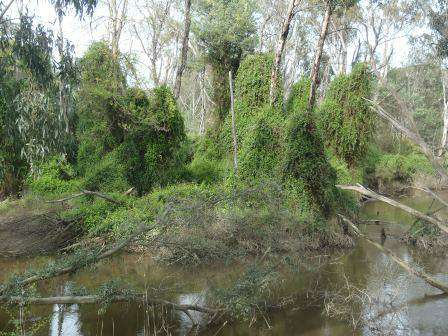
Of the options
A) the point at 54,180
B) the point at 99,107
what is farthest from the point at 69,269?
the point at 54,180

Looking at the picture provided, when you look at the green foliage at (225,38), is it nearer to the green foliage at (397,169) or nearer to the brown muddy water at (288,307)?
the green foliage at (397,169)

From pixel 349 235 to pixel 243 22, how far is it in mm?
15692

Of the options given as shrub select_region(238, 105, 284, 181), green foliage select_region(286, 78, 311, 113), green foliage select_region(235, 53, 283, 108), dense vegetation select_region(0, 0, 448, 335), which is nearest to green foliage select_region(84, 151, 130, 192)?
dense vegetation select_region(0, 0, 448, 335)

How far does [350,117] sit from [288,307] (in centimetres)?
1496

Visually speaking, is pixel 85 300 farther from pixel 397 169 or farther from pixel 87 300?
pixel 397 169

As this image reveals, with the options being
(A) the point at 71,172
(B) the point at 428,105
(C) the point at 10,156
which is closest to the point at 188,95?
(B) the point at 428,105

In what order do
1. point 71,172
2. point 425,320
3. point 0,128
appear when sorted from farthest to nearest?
point 71,172
point 0,128
point 425,320

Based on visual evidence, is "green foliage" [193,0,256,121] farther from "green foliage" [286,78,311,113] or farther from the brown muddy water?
the brown muddy water

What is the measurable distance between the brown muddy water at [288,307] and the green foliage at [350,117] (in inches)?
398

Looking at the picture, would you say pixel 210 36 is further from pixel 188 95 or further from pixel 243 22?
pixel 188 95

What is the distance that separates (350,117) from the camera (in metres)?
23.8

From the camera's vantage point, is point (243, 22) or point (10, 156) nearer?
point (10, 156)

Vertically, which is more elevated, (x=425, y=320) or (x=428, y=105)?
(x=428, y=105)

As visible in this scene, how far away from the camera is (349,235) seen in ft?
52.8
